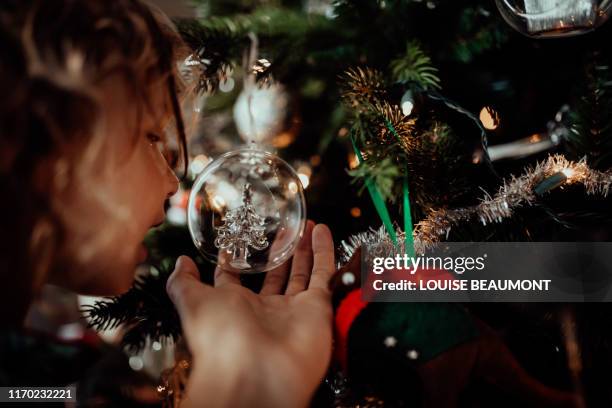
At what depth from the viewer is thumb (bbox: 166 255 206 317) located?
0.52 metres

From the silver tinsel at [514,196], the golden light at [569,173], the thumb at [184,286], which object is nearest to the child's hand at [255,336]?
the thumb at [184,286]

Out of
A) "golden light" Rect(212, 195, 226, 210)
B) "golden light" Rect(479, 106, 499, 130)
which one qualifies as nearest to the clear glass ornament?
"golden light" Rect(212, 195, 226, 210)

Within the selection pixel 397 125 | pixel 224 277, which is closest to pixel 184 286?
pixel 224 277

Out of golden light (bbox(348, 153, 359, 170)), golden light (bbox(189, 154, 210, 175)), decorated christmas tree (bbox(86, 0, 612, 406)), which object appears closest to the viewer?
decorated christmas tree (bbox(86, 0, 612, 406))

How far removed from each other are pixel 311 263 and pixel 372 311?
163 millimetres

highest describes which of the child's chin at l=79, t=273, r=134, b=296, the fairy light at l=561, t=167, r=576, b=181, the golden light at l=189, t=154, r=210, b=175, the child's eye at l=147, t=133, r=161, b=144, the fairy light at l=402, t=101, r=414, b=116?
the golden light at l=189, t=154, r=210, b=175

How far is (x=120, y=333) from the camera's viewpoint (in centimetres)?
58

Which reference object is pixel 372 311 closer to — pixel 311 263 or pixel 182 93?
pixel 311 263

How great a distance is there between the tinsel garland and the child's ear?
26mm

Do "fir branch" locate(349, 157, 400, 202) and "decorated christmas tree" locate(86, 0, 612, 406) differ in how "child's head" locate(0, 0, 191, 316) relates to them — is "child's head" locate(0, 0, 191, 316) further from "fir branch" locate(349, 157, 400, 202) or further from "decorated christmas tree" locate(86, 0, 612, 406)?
"fir branch" locate(349, 157, 400, 202)

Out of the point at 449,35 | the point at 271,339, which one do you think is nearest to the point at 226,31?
the point at 449,35

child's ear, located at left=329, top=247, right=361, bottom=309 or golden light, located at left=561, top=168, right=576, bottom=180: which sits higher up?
golden light, located at left=561, top=168, right=576, bottom=180

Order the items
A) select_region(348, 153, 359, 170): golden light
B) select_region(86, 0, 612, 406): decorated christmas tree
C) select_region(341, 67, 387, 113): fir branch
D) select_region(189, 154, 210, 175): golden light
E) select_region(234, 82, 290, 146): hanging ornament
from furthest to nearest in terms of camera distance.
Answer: select_region(189, 154, 210, 175): golden light, select_region(234, 82, 290, 146): hanging ornament, select_region(348, 153, 359, 170): golden light, select_region(341, 67, 387, 113): fir branch, select_region(86, 0, 612, 406): decorated christmas tree

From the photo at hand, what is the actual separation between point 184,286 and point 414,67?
35cm
